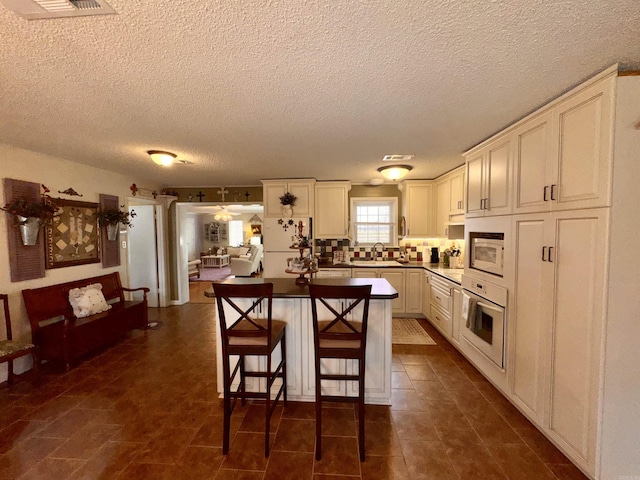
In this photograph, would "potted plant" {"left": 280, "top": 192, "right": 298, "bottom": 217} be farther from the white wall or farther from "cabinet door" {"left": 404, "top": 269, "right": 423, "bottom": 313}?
"cabinet door" {"left": 404, "top": 269, "right": 423, "bottom": 313}

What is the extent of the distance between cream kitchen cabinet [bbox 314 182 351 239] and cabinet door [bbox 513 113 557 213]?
2831mm

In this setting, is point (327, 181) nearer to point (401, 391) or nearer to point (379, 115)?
point (379, 115)

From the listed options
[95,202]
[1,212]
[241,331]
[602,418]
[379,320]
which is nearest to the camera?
[602,418]

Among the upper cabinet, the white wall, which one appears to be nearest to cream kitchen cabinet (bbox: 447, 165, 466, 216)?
the upper cabinet

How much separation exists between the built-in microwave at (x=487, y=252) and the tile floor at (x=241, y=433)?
117cm

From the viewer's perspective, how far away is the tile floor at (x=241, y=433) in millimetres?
1715

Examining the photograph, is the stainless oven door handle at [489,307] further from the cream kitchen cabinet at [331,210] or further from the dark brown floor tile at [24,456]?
the dark brown floor tile at [24,456]

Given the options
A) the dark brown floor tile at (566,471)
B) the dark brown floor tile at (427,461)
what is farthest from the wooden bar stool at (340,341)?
the dark brown floor tile at (566,471)

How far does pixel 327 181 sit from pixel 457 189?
213cm

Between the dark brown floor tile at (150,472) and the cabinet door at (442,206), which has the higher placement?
the cabinet door at (442,206)

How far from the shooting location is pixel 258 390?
245 cm

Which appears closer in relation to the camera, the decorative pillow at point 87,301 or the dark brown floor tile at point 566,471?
the dark brown floor tile at point 566,471

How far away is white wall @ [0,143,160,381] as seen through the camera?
279 cm

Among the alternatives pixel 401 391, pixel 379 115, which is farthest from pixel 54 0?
pixel 401 391
